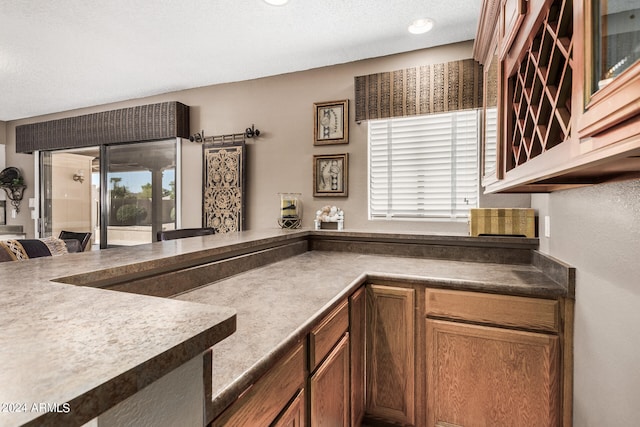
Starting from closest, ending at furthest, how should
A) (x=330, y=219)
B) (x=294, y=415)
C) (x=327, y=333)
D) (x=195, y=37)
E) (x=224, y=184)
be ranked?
1. (x=294, y=415)
2. (x=327, y=333)
3. (x=195, y=37)
4. (x=330, y=219)
5. (x=224, y=184)

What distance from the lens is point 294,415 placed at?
106cm

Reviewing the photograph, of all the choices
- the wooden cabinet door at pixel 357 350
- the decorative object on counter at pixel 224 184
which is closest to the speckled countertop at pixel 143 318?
the wooden cabinet door at pixel 357 350

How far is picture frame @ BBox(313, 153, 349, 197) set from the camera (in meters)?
2.89

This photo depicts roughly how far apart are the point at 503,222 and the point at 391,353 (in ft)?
3.58

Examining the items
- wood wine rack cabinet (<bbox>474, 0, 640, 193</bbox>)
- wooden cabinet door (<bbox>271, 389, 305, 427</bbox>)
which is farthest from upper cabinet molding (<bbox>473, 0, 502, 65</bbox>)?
wooden cabinet door (<bbox>271, 389, 305, 427</bbox>)

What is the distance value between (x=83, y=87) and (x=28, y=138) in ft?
5.64

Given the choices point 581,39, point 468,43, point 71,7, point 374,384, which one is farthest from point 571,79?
point 71,7

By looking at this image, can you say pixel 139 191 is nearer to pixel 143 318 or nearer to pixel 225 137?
pixel 225 137

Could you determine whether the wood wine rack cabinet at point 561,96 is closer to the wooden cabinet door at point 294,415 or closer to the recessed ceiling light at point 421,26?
the recessed ceiling light at point 421,26

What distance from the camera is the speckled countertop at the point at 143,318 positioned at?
0.39 metres

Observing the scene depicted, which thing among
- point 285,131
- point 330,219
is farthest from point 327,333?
point 285,131

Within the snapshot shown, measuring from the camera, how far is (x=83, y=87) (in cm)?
340

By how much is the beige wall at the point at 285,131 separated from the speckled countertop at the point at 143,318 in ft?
3.59

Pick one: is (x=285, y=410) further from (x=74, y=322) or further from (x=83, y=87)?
(x=83, y=87)
